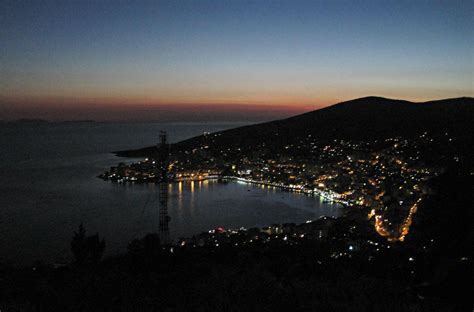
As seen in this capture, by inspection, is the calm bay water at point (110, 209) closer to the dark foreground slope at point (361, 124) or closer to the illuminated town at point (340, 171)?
the illuminated town at point (340, 171)

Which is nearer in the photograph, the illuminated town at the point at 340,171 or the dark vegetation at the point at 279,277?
the dark vegetation at the point at 279,277

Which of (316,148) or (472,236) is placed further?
(316,148)

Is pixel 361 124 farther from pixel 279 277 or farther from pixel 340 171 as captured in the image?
pixel 279 277

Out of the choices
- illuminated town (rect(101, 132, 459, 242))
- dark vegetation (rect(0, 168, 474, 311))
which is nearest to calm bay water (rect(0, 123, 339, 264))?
illuminated town (rect(101, 132, 459, 242))

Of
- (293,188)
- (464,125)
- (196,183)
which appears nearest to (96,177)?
(196,183)

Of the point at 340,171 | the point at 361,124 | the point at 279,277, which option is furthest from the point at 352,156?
the point at 279,277

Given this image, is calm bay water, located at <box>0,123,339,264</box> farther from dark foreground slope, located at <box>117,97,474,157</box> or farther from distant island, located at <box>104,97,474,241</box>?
dark foreground slope, located at <box>117,97,474,157</box>

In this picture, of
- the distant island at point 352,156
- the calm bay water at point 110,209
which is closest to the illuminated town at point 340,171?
the distant island at point 352,156

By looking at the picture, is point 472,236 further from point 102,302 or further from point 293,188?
point 293,188
